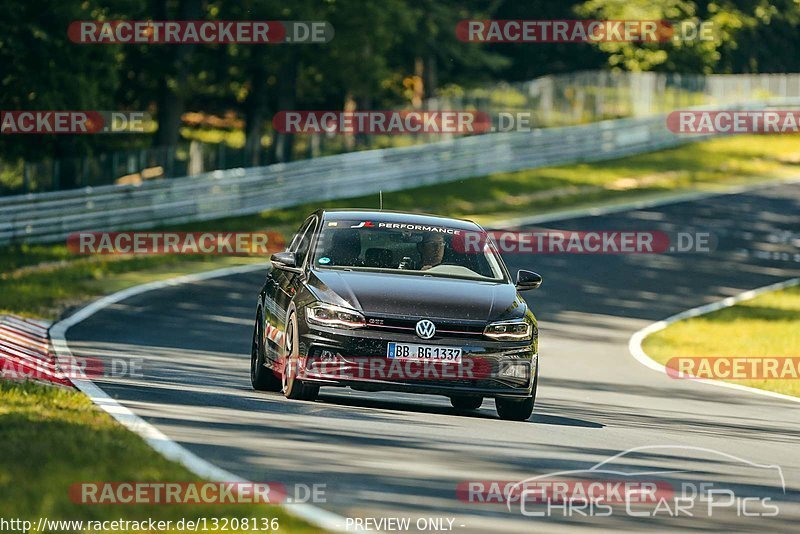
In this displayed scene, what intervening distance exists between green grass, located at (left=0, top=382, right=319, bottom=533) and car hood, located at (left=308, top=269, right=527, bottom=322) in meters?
2.09

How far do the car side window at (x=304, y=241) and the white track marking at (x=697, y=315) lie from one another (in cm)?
629

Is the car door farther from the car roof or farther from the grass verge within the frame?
the grass verge

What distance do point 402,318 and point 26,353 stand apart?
497 cm

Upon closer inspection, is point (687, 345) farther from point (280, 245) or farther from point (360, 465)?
point (360, 465)

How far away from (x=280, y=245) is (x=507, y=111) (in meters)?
20.3

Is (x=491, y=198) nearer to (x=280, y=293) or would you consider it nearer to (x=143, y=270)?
(x=143, y=270)

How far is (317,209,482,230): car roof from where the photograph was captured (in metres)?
13.5

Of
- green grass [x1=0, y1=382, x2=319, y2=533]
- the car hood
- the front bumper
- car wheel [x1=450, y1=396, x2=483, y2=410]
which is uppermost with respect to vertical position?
the car hood

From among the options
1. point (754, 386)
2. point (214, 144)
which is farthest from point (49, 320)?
point (214, 144)

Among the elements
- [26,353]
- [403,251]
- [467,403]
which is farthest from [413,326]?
[26,353]

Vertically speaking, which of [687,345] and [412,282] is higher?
[412,282]

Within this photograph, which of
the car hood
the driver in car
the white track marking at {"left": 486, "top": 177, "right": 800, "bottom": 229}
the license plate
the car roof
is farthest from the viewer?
the white track marking at {"left": 486, "top": 177, "right": 800, "bottom": 229}

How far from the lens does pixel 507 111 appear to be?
52.3 m

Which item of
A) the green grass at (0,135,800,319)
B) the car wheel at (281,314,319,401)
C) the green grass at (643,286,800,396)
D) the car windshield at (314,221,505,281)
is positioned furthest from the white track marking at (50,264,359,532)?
the green grass at (643,286,800,396)
